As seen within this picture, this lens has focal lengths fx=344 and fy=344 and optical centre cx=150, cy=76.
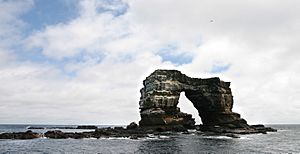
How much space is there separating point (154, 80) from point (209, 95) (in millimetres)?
17042

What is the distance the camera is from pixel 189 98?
10662cm

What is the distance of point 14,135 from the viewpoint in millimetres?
77625

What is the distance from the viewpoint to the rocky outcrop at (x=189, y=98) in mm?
93731

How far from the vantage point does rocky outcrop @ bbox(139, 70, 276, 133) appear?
308ft

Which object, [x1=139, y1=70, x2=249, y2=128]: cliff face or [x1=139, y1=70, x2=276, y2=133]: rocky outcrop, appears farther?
[x1=139, y1=70, x2=249, y2=128]: cliff face

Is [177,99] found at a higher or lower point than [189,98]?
lower

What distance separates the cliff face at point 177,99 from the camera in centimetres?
9400

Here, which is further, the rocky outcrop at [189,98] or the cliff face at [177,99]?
the cliff face at [177,99]

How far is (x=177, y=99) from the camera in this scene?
323ft

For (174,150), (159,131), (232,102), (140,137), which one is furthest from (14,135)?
(232,102)

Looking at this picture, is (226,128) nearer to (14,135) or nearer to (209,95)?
(209,95)

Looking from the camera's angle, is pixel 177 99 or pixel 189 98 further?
pixel 189 98

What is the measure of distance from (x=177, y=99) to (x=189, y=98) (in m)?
9.29

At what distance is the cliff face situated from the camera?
94000 mm
